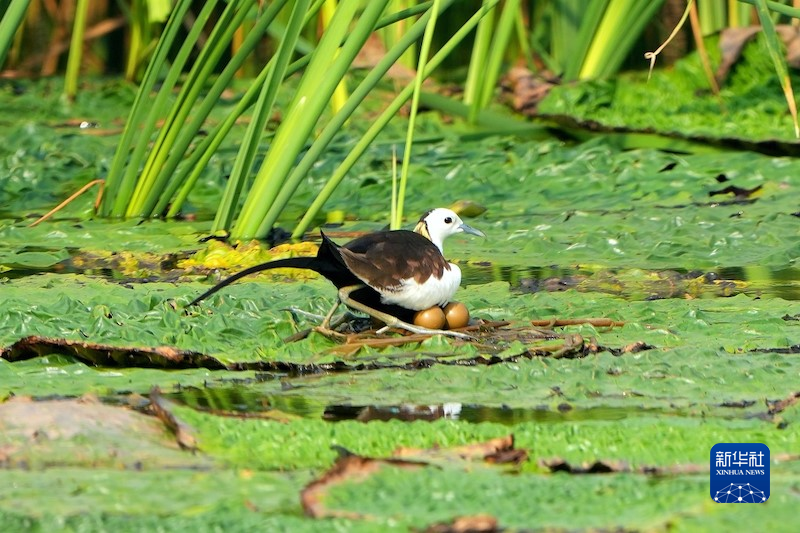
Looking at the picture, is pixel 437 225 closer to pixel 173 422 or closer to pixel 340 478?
pixel 173 422

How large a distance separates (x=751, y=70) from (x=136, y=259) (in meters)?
4.16

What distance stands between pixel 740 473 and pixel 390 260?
1710 millimetres

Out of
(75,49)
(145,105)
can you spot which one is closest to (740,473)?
(145,105)

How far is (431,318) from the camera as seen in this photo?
4.05 meters

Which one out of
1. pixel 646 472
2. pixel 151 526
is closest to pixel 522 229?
pixel 646 472

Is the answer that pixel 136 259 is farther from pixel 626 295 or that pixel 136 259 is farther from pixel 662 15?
pixel 662 15

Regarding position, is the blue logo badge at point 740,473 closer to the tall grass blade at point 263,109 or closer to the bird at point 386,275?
the bird at point 386,275

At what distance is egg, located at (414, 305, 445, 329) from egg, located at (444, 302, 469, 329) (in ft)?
0.07

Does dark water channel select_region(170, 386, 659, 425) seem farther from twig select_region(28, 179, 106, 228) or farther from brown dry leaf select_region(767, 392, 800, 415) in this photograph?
twig select_region(28, 179, 106, 228)

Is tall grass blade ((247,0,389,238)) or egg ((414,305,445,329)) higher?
tall grass blade ((247,0,389,238))

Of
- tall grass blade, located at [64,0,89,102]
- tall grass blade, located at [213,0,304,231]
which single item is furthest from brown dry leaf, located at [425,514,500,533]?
tall grass blade, located at [64,0,89,102]

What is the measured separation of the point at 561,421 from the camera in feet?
10.2

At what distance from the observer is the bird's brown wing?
3955 mm

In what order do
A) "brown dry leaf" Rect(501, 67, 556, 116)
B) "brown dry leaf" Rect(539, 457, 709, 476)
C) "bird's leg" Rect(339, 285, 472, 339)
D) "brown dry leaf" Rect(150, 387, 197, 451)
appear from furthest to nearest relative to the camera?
"brown dry leaf" Rect(501, 67, 556, 116)
"bird's leg" Rect(339, 285, 472, 339)
"brown dry leaf" Rect(150, 387, 197, 451)
"brown dry leaf" Rect(539, 457, 709, 476)
